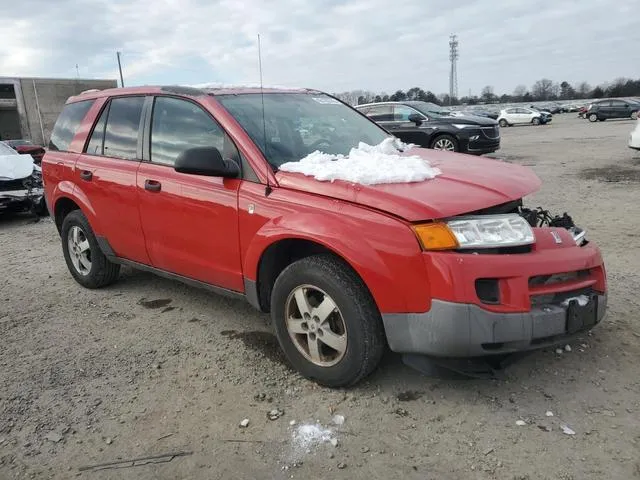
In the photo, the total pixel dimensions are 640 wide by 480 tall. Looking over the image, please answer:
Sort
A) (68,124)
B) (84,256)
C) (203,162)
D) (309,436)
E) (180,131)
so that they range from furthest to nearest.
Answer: (68,124), (84,256), (180,131), (203,162), (309,436)

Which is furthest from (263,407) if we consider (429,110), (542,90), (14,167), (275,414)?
(542,90)

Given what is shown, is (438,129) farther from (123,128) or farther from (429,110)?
(123,128)

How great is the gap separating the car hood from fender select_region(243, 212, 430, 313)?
0.26 feet

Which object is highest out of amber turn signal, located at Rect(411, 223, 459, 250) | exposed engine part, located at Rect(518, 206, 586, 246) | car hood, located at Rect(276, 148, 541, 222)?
car hood, located at Rect(276, 148, 541, 222)

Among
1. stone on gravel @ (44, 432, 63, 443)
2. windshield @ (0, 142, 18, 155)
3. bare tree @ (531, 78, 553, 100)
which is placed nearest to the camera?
stone on gravel @ (44, 432, 63, 443)

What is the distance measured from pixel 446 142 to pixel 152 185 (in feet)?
34.3

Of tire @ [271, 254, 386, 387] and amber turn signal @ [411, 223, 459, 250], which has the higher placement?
amber turn signal @ [411, 223, 459, 250]

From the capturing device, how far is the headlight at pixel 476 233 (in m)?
2.62

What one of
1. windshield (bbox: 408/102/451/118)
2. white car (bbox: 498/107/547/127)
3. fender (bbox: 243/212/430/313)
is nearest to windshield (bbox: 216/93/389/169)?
fender (bbox: 243/212/430/313)

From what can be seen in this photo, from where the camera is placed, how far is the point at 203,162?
324 cm

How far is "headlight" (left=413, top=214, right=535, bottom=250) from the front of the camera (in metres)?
2.62

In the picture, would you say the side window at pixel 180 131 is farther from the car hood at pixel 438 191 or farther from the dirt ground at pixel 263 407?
the dirt ground at pixel 263 407

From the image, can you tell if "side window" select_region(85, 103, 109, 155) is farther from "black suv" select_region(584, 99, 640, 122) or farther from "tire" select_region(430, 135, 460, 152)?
"black suv" select_region(584, 99, 640, 122)

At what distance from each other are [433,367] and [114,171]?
2.96 meters
